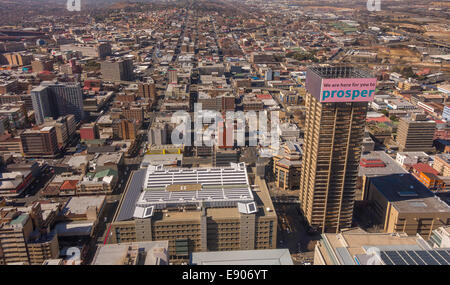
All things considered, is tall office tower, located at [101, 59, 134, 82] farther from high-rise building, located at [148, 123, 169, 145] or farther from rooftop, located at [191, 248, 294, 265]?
rooftop, located at [191, 248, 294, 265]

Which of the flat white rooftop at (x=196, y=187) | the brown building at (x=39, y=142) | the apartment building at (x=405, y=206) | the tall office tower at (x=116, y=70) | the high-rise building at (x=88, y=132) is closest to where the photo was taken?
the flat white rooftop at (x=196, y=187)

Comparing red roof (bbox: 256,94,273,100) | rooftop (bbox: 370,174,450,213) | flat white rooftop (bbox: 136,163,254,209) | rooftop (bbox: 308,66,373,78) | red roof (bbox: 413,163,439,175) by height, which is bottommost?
red roof (bbox: 413,163,439,175)

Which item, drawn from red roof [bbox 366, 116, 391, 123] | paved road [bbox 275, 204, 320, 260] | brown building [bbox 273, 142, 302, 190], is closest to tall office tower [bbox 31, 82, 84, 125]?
brown building [bbox 273, 142, 302, 190]

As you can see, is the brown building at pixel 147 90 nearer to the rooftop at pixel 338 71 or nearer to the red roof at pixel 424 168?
the rooftop at pixel 338 71

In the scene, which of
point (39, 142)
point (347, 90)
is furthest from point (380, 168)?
point (39, 142)

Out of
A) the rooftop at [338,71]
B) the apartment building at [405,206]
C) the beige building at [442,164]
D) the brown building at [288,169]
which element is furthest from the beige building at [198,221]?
the beige building at [442,164]

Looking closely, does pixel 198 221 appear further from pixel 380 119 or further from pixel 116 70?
pixel 116 70
